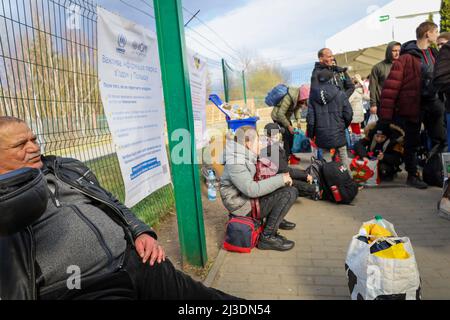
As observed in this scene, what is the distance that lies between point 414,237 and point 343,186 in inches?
52.2

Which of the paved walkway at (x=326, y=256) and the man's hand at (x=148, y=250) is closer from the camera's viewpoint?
the man's hand at (x=148, y=250)

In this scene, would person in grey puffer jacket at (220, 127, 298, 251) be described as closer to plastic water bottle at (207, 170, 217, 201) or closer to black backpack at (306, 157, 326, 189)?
black backpack at (306, 157, 326, 189)

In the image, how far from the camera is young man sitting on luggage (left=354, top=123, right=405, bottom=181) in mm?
5637

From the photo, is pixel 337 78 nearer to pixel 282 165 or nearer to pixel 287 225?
pixel 282 165

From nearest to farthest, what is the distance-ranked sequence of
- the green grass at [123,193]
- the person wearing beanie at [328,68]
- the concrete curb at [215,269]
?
the concrete curb at [215,269], the green grass at [123,193], the person wearing beanie at [328,68]

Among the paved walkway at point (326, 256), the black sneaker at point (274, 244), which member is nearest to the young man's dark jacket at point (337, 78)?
the paved walkway at point (326, 256)

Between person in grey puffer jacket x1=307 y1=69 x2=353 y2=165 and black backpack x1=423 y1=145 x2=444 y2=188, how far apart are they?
49.0 inches

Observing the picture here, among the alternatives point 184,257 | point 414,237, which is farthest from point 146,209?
point 414,237

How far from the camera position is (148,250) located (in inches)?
82.7

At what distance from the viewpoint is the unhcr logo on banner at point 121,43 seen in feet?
9.11

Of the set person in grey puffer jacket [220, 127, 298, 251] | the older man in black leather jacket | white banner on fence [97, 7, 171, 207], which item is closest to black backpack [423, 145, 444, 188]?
person in grey puffer jacket [220, 127, 298, 251]

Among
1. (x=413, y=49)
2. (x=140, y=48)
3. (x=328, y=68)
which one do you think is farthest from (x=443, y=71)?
(x=140, y=48)

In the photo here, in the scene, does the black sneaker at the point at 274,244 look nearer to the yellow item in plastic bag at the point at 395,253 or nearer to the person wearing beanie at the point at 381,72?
the yellow item in plastic bag at the point at 395,253
